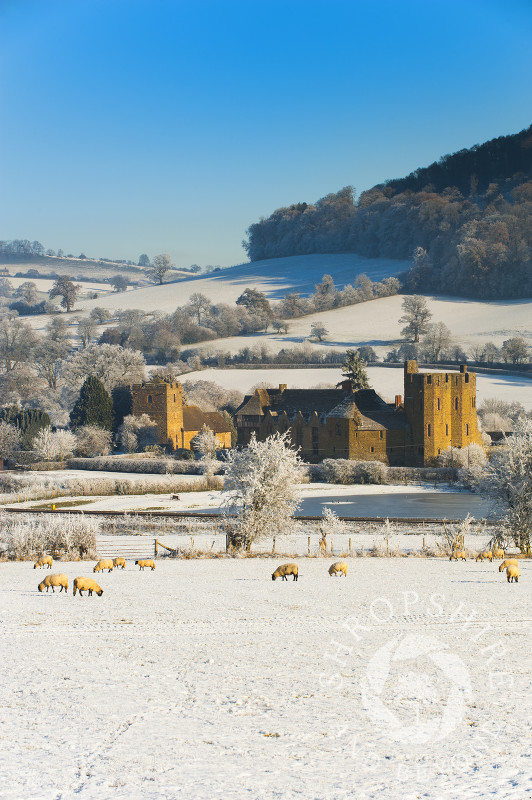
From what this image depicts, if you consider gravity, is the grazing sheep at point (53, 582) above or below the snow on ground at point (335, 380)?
below

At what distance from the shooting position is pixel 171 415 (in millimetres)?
70188

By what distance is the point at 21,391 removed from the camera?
311 feet

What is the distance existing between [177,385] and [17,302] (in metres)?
106

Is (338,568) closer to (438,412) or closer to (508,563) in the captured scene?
(508,563)

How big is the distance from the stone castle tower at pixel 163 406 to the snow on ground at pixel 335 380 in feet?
57.4

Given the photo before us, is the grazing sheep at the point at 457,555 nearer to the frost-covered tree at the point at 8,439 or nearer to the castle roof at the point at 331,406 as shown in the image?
the castle roof at the point at 331,406

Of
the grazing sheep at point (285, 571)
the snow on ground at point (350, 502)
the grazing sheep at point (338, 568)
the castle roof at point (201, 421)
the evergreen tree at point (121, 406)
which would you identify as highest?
the evergreen tree at point (121, 406)

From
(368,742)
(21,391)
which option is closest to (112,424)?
(21,391)

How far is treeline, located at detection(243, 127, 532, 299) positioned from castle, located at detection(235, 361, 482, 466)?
72.6m

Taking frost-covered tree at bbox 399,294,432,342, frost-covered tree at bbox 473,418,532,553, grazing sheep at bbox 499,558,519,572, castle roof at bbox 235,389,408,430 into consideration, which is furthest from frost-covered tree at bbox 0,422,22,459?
frost-covered tree at bbox 399,294,432,342

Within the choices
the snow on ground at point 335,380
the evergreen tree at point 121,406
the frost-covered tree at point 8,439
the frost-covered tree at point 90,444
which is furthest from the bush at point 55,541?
the snow on ground at point 335,380

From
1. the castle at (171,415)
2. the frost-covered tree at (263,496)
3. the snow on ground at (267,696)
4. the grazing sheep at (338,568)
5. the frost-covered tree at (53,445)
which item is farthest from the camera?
the castle at (171,415)

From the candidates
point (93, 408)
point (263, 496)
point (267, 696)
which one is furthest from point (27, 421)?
point (267, 696)

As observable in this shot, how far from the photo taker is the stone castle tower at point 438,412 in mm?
62625
